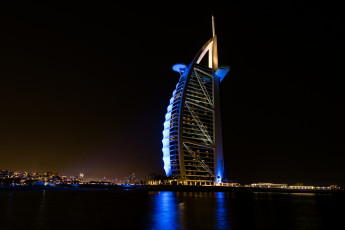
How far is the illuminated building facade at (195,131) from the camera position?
82500mm

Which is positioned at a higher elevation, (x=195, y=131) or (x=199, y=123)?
(x=199, y=123)

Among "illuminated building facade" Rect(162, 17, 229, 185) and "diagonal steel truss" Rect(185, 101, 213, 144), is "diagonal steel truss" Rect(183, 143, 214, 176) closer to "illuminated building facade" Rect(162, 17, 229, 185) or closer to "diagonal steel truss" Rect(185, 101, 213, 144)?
"illuminated building facade" Rect(162, 17, 229, 185)

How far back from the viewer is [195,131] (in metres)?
87.3

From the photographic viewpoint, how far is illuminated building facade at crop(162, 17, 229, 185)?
82500mm

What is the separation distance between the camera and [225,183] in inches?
3504

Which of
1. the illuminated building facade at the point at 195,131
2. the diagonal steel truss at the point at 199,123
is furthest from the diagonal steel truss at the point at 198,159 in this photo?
the diagonal steel truss at the point at 199,123

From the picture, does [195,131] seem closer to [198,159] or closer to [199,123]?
[199,123]

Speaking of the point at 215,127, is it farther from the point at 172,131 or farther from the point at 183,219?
the point at 183,219

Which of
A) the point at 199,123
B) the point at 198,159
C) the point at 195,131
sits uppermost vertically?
the point at 199,123

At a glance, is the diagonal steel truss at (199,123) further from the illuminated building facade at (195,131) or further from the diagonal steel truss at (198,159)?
the diagonal steel truss at (198,159)

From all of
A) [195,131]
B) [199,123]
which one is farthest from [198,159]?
[199,123]

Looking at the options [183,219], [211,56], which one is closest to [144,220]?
[183,219]

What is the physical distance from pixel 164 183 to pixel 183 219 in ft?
217

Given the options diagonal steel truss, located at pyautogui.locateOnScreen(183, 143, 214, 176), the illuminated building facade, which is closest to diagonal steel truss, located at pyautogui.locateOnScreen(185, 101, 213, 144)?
the illuminated building facade
